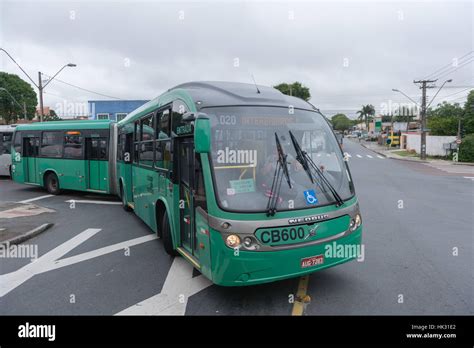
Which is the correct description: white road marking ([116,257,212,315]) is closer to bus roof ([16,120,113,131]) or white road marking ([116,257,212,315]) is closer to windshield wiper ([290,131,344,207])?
windshield wiper ([290,131,344,207])

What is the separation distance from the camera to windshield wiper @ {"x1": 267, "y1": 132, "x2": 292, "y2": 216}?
4119 millimetres

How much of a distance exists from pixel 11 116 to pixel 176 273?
66302 mm

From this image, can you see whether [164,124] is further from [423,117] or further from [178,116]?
[423,117]

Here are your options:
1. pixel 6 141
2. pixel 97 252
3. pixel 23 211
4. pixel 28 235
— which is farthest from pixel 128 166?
pixel 6 141

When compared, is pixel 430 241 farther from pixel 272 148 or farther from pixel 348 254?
pixel 272 148

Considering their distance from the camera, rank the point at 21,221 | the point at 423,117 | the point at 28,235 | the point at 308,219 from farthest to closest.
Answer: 1. the point at 423,117
2. the point at 21,221
3. the point at 28,235
4. the point at 308,219

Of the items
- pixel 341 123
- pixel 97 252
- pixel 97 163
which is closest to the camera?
pixel 97 252

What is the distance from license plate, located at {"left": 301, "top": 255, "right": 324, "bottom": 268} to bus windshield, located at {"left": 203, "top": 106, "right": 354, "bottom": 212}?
623 mm

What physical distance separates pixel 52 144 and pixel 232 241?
39.7 feet

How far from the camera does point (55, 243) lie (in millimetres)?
7344

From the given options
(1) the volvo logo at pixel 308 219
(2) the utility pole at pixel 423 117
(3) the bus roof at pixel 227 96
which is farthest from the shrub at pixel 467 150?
(1) the volvo logo at pixel 308 219

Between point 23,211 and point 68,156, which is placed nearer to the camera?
point 23,211

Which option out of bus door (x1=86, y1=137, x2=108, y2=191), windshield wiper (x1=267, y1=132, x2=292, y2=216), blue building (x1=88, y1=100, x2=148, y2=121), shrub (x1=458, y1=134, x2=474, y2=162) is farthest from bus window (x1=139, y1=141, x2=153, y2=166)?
blue building (x1=88, y1=100, x2=148, y2=121)

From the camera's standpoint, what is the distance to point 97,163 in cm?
1253
